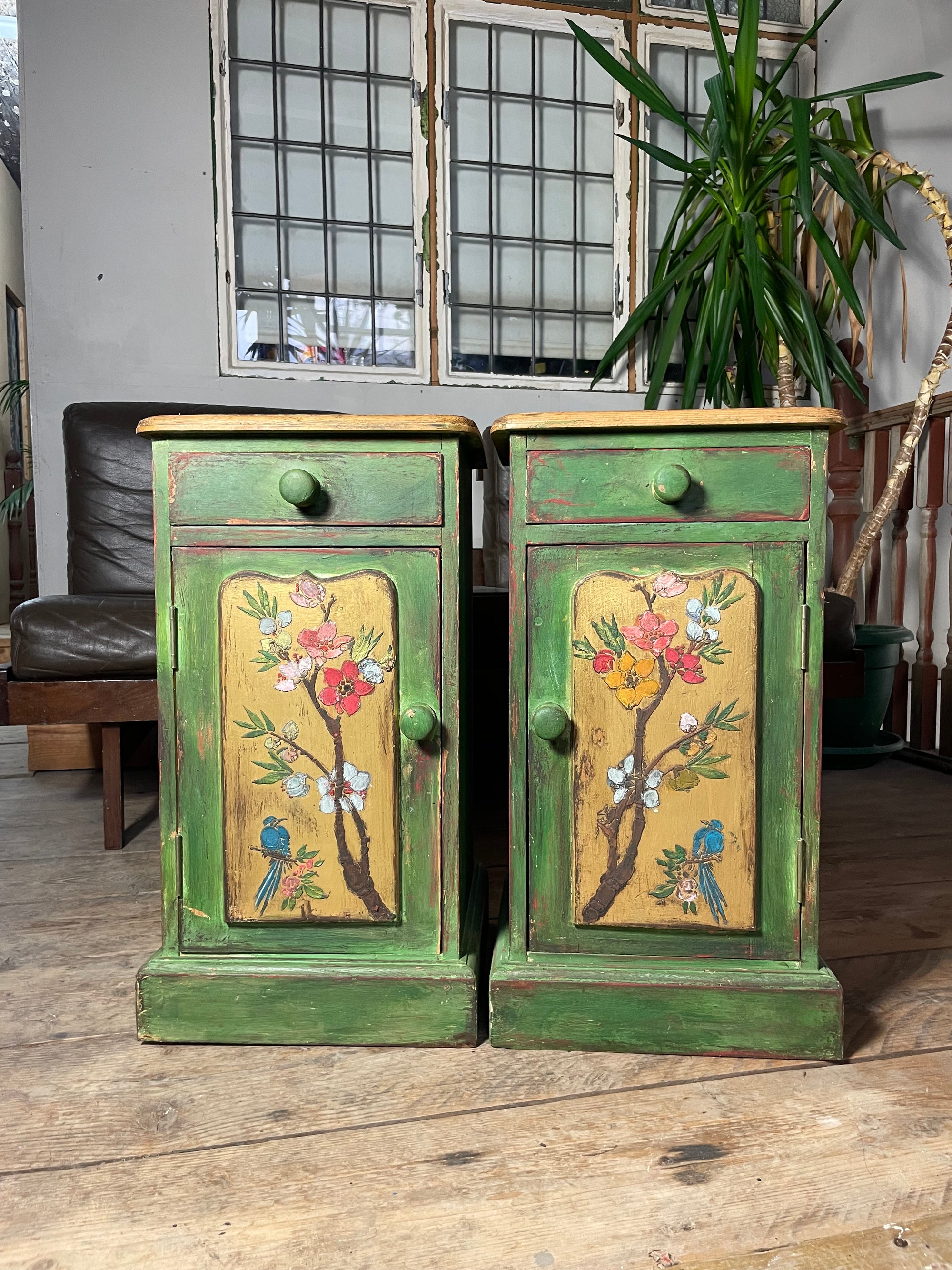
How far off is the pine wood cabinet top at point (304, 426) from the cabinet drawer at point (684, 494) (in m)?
0.12

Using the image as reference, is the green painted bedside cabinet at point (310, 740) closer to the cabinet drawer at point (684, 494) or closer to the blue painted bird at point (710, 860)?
the cabinet drawer at point (684, 494)

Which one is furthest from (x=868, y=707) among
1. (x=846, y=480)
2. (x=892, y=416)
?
(x=892, y=416)

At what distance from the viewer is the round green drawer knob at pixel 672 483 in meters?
0.95

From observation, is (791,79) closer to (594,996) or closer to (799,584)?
(799,584)

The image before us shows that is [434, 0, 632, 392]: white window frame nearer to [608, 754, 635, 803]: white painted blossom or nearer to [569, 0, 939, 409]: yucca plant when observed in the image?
[569, 0, 939, 409]: yucca plant

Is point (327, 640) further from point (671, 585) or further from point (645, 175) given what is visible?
point (645, 175)

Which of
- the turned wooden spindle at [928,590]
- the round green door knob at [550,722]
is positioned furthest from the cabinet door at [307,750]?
the turned wooden spindle at [928,590]

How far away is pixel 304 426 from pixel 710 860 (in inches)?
28.2

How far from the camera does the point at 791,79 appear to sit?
3.25 meters

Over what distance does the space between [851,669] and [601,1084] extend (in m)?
1.41

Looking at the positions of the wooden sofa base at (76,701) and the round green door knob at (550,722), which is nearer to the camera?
the round green door knob at (550,722)

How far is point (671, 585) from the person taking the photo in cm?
99

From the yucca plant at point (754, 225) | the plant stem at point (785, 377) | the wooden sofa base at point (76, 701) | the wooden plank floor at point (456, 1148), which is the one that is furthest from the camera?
the plant stem at point (785, 377)

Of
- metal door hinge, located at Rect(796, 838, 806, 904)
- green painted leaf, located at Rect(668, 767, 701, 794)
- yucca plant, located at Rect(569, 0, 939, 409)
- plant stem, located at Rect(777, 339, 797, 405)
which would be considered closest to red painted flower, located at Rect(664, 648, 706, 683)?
green painted leaf, located at Rect(668, 767, 701, 794)
